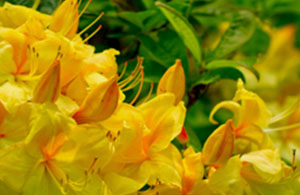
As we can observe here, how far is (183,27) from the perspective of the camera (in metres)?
0.81

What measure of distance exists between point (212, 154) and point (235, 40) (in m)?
0.26

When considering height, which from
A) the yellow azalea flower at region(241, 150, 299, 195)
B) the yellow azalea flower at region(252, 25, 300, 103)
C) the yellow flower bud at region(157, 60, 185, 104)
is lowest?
the yellow azalea flower at region(252, 25, 300, 103)

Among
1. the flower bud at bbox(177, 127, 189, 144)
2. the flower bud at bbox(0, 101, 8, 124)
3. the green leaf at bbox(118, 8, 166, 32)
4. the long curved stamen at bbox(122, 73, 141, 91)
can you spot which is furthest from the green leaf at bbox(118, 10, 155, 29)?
the flower bud at bbox(0, 101, 8, 124)

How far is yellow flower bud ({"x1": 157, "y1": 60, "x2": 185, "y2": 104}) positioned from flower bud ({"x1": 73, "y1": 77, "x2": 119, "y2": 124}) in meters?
0.11

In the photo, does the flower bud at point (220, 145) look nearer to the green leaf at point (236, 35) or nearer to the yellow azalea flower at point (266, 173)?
the yellow azalea flower at point (266, 173)

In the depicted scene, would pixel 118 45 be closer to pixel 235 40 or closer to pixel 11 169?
pixel 235 40

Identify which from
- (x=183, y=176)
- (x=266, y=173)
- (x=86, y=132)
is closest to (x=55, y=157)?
(x=86, y=132)

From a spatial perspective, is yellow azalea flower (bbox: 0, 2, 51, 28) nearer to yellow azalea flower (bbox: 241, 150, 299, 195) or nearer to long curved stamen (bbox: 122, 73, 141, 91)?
long curved stamen (bbox: 122, 73, 141, 91)

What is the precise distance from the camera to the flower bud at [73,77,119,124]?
0.61 metres

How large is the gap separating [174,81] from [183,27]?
0.14m

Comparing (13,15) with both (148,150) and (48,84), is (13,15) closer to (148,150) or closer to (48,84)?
(48,84)

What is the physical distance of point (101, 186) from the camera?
2.01ft

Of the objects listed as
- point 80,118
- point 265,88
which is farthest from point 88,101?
point 265,88

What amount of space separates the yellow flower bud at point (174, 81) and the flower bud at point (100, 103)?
110mm
